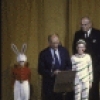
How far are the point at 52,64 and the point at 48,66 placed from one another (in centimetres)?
6

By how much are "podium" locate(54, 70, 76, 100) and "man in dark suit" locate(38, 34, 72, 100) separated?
3.3 inches

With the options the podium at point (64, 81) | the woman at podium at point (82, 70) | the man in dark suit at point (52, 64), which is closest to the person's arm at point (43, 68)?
the man in dark suit at point (52, 64)

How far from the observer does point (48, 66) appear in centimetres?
586

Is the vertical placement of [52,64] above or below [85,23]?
below

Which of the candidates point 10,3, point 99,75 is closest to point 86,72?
point 99,75

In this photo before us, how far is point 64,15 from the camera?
7207mm

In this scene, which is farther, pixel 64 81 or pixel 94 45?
pixel 94 45

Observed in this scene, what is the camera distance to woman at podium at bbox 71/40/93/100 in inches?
238

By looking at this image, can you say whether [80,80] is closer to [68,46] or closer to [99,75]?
[99,75]

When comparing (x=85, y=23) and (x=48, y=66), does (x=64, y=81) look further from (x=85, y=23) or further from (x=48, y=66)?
(x=85, y=23)

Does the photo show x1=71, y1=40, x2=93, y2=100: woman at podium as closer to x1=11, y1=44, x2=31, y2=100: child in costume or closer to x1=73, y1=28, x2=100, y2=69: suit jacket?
x1=73, y1=28, x2=100, y2=69: suit jacket

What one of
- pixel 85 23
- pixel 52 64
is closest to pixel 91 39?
pixel 85 23

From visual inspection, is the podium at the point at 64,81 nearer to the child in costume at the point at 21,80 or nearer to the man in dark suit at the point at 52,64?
the man in dark suit at the point at 52,64

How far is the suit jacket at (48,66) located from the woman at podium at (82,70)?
0.50 feet
